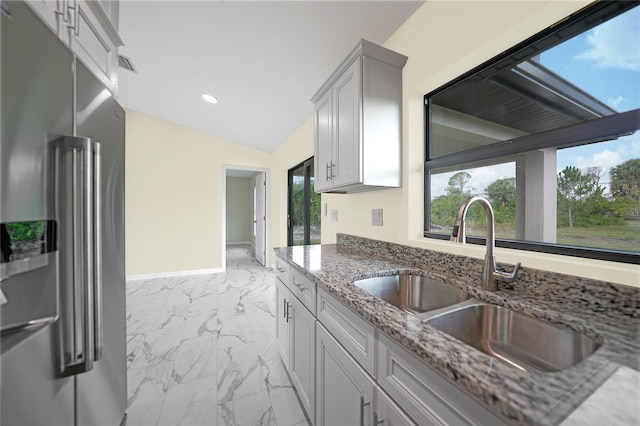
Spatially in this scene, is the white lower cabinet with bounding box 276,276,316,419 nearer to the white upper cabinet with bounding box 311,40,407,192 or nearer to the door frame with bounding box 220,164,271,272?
the white upper cabinet with bounding box 311,40,407,192

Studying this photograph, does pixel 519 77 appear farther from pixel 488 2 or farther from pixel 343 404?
pixel 343 404

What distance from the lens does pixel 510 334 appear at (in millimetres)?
840

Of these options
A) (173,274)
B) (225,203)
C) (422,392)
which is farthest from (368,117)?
(173,274)

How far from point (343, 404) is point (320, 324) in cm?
32

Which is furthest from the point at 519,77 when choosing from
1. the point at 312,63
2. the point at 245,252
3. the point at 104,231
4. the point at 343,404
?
the point at 245,252

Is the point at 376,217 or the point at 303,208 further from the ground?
the point at 303,208

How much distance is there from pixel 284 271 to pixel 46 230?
48.1 inches

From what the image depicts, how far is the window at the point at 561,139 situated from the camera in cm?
83

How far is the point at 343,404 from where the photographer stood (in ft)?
3.10

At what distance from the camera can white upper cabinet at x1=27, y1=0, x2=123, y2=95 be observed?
2.57 ft

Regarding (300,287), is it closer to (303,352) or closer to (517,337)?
(303,352)

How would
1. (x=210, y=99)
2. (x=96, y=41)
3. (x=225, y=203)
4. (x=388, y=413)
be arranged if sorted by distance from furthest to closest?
(x=225, y=203)
(x=210, y=99)
(x=96, y=41)
(x=388, y=413)

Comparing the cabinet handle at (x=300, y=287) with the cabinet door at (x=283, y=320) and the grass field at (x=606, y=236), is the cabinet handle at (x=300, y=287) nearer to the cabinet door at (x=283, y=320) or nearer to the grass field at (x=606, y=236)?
the cabinet door at (x=283, y=320)

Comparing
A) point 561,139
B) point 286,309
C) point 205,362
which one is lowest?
point 205,362
